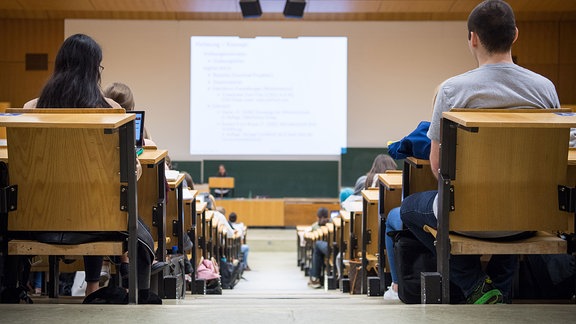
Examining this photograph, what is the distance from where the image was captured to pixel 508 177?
9.84 feet

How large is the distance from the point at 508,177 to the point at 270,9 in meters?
11.1

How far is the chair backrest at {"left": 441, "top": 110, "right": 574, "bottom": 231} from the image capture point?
295 cm

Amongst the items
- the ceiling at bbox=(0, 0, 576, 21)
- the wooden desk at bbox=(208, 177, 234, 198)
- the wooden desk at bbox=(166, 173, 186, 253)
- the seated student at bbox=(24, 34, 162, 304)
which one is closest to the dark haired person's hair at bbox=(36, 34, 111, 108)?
the seated student at bbox=(24, 34, 162, 304)

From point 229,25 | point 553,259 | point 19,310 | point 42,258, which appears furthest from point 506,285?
point 229,25

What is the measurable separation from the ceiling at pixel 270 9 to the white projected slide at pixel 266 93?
0.49 m

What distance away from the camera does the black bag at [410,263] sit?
340cm

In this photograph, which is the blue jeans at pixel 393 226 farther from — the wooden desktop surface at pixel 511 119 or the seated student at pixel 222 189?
the seated student at pixel 222 189

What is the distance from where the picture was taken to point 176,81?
14641mm

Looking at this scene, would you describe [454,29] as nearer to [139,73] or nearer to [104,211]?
[139,73]

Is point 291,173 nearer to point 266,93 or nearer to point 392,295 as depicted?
point 266,93

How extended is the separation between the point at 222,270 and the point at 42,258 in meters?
4.60

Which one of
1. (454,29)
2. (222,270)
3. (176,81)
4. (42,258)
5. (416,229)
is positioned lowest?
(222,270)

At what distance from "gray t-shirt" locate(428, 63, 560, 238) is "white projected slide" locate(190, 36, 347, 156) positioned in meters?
10.9

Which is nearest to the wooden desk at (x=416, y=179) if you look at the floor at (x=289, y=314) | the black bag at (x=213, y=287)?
the floor at (x=289, y=314)
